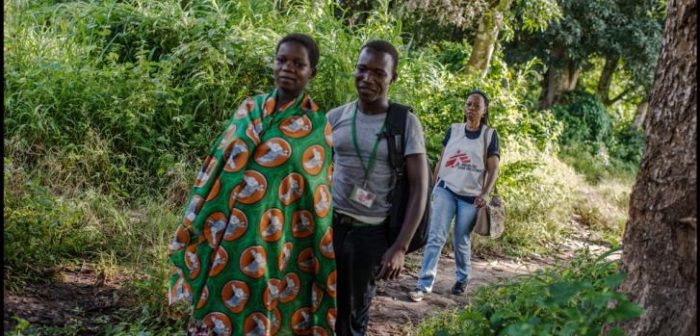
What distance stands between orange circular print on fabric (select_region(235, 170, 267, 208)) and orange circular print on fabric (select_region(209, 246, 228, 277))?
193mm

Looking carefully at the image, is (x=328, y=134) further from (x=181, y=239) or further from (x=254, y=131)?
(x=181, y=239)

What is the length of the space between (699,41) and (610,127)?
16.3m

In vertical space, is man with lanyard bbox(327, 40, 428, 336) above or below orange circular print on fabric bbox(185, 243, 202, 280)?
above

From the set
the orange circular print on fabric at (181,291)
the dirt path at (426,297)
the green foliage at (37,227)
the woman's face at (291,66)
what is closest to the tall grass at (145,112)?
the green foliage at (37,227)

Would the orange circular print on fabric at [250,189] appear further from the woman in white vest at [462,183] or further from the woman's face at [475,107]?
the woman's face at [475,107]

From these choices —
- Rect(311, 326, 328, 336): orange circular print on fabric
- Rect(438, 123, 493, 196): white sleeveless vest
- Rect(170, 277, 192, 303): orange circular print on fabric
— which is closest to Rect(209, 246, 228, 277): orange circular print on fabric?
Rect(170, 277, 192, 303): orange circular print on fabric

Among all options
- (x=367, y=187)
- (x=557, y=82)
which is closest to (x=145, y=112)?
(x=367, y=187)

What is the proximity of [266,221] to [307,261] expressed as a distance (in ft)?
0.94

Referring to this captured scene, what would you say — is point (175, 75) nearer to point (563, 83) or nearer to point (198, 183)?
point (198, 183)

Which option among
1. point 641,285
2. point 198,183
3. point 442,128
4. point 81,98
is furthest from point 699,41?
point 81,98

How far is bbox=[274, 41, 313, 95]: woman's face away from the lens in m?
2.80

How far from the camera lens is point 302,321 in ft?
9.57

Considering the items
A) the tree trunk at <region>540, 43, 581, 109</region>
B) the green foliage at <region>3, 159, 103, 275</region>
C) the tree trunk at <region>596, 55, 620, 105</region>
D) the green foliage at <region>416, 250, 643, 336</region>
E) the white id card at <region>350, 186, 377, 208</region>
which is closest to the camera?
the green foliage at <region>416, 250, 643, 336</region>

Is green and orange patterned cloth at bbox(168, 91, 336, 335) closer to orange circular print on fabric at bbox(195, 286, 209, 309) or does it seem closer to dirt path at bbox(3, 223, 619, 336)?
orange circular print on fabric at bbox(195, 286, 209, 309)
